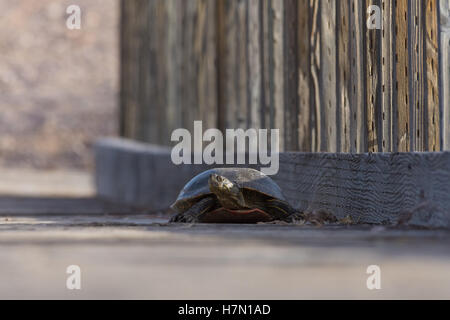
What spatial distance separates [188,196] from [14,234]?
1893 millimetres

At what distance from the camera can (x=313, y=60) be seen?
27.8ft

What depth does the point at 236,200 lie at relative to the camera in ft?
25.8

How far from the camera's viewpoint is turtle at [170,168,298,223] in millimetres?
7883

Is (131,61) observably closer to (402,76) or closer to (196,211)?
(196,211)

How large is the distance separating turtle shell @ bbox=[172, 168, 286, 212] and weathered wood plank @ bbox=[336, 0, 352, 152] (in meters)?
0.54

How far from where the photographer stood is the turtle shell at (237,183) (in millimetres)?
7902

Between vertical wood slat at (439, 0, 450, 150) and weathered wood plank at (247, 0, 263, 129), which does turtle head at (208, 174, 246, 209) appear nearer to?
vertical wood slat at (439, 0, 450, 150)

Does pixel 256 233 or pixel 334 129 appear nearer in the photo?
pixel 256 233

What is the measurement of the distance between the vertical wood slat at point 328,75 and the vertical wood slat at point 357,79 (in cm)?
38

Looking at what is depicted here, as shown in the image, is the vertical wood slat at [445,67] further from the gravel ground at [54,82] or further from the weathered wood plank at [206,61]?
the gravel ground at [54,82]

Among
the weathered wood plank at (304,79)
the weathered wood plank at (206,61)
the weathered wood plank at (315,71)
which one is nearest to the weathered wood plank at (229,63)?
the weathered wood plank at (206,61)

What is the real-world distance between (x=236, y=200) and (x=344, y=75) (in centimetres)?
108
